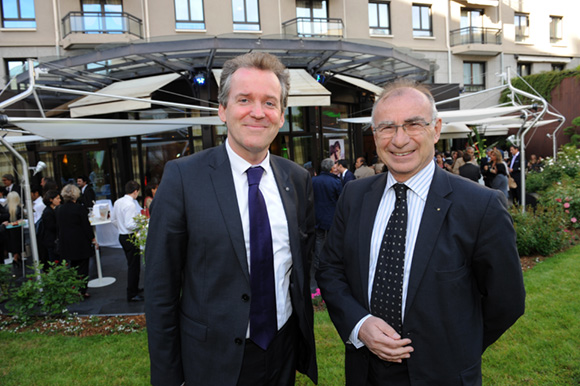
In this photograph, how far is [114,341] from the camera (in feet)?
13.2

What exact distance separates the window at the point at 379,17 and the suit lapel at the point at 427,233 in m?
18.5

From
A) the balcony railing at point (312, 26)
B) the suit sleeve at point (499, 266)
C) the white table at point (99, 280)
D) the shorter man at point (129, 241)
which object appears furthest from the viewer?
the balcony railing at point (312, 26)

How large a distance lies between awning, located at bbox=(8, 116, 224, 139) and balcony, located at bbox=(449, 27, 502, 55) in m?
18.1

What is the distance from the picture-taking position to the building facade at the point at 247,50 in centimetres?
915

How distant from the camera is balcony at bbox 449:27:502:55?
20047 millimetres

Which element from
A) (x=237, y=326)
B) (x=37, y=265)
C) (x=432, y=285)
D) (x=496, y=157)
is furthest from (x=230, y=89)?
(x=496, y=157)

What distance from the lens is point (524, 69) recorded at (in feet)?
76.1

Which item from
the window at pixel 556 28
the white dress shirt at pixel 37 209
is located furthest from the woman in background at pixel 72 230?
the window at pixel 556 28

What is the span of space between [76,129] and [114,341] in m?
3.37

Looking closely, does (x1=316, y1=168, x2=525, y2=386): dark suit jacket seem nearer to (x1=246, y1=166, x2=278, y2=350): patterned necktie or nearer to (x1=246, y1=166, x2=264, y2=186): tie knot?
(x1=246, y1=166, x2=278, y2=350): patterned necktie

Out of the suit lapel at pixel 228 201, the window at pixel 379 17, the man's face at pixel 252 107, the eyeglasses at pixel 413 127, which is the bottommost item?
the suit lapel at pixel 228 201

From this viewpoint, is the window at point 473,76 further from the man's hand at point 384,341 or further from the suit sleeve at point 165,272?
the suit sleeve at point 165,272

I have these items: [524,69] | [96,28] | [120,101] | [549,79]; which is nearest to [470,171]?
[120,101]

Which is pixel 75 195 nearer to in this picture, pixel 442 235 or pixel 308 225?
pixel 308 225
